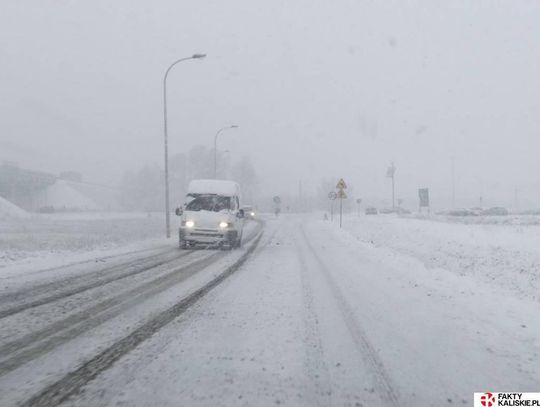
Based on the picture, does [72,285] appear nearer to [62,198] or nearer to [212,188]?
[212,188]

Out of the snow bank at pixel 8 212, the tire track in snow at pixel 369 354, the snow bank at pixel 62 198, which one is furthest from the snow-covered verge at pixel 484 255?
the snow bank at pixel 62 198

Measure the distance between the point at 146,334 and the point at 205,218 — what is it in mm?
11203

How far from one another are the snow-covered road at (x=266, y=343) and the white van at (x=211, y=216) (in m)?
7.13

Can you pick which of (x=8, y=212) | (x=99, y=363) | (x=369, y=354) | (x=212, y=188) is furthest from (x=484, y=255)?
(x=8, y=212)

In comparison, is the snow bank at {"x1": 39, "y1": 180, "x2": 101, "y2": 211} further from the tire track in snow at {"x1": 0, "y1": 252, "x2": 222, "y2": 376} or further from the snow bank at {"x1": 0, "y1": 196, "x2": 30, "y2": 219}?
the tire track in snow at {"x1": 0, "y1": 252, "x2": 222, "y2": 376}

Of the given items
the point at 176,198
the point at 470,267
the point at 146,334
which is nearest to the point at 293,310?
the point at 146,334

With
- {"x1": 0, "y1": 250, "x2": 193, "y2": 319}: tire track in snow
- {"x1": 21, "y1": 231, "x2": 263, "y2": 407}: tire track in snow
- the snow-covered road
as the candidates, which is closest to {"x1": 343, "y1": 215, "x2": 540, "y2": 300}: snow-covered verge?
the snow-covered road

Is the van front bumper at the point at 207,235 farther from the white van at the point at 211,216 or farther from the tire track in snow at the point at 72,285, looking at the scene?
the tire track in snow at the point at 72,285

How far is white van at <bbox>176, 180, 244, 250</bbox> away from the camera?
1612cm

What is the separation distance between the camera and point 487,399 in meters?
3.49

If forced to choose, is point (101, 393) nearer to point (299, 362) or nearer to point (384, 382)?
point (299, 362)

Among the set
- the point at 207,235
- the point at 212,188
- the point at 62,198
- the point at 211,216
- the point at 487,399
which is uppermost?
the point at 62,198

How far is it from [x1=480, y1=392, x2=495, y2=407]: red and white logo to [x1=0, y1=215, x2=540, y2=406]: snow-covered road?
11 centimetres

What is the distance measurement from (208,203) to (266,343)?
12.6 metres
